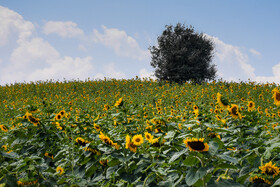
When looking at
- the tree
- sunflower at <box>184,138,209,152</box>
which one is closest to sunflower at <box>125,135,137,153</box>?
sunflower at <box>184,138,209,152</box>

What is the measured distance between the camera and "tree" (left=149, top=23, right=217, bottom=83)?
66.9 ft

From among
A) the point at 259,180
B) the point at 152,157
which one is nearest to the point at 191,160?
the point at 259,180

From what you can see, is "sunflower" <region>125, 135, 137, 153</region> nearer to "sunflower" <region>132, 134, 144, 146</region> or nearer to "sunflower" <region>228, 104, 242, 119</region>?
"sunflower" <region>132, 134, 144, 146</region>

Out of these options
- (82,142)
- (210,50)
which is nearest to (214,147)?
(82,142)

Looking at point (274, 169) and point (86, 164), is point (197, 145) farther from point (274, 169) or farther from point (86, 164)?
point (86, 164)

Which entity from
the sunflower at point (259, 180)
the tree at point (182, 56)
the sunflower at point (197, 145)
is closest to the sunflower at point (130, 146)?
the sunflower at point (197, 145)

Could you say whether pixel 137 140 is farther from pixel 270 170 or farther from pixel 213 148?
pixel 270 170

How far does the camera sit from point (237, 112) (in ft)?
8.12

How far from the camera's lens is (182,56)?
67.1ft

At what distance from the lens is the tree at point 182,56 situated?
20391 millimetres

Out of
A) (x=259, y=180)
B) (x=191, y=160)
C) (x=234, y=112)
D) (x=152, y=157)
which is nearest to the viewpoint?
(x=191, y=160)

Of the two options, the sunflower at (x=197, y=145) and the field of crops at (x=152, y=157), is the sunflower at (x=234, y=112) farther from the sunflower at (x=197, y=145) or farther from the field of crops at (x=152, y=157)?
the sunflower at (x=197, y=145)

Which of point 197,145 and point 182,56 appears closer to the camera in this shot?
point 197,145

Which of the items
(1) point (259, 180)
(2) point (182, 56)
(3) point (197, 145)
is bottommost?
(1) point (259, 180)
